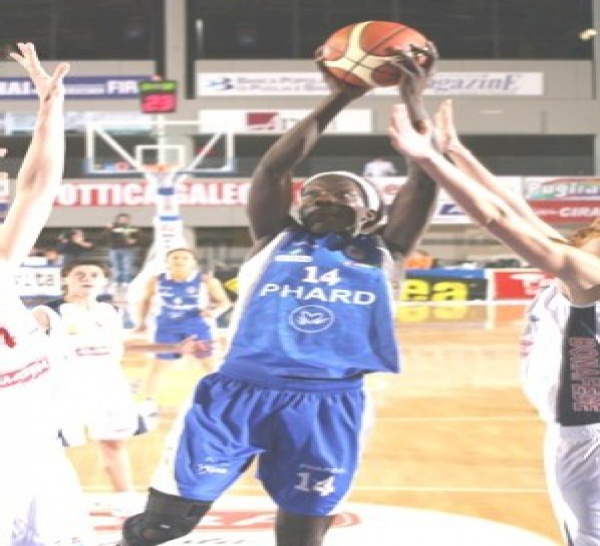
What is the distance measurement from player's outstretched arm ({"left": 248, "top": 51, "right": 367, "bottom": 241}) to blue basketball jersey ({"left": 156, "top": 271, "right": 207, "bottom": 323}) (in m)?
5.87

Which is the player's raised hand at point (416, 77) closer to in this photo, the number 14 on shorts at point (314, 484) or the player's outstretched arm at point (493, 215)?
the player's outstretched arm at point (493, 215)

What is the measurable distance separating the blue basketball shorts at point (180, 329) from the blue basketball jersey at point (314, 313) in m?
5.93

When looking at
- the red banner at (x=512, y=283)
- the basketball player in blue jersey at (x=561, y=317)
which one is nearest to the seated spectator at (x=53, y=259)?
the red banner at (x=512, y=283)

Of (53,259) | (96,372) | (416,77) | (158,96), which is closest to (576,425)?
(416,77)

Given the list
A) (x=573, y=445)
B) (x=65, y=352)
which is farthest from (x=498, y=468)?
(x=573, y=445)

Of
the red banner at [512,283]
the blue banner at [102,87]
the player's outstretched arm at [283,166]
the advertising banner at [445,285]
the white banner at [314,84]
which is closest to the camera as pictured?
the player's outstretched arm at [283,166]

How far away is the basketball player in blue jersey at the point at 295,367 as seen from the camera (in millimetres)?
3018

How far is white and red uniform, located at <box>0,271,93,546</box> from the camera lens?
2.43 m

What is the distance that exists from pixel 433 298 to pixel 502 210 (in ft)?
53.4

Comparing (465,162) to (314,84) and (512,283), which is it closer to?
(512,283)

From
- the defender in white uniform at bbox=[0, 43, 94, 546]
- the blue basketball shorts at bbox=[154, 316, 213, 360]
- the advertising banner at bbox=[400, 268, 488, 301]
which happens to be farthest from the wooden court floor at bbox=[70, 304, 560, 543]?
the advertising banner at bbox=[400, 268, 488, 301]

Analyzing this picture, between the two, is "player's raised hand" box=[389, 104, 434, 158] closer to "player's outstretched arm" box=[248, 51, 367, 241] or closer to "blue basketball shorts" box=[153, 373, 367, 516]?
"player's outstretched arm" box=[248, 51, 367, 241]

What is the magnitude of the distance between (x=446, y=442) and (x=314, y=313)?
4271 millimetres

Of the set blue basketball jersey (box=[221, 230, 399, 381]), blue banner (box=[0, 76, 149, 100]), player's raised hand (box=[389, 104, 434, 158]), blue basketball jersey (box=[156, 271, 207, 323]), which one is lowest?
blue basketball jersey (box=[156, 271, 207, 323])
